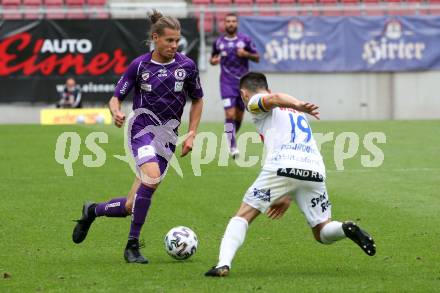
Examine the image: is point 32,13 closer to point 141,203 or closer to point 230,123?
point 230,123

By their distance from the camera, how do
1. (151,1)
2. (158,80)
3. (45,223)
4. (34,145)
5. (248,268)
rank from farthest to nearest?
(151,1), (34,145), (45,223), (158,80), (248,268)

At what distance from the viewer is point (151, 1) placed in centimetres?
3156

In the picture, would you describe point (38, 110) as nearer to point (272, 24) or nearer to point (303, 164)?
point (272, 24)

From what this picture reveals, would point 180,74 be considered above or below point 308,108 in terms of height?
above

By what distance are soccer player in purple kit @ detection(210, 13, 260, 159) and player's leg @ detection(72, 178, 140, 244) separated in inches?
356

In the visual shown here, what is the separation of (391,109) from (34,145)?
527 inches

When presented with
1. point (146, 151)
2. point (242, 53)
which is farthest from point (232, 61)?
point (146, 151)

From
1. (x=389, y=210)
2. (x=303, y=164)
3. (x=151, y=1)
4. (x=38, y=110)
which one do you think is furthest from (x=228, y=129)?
(x=151, y=1)

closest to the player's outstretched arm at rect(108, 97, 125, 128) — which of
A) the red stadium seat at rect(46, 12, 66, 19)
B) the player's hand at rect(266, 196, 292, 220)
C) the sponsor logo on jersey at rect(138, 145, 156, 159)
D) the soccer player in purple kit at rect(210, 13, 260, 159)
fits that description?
the sponsor logo on jersey at rect(138, 145, 156, 159)

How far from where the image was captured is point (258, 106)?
7.40 m

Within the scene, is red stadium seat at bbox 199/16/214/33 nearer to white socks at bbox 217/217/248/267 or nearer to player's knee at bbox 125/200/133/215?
player's knee at bbox 125/200/133/215

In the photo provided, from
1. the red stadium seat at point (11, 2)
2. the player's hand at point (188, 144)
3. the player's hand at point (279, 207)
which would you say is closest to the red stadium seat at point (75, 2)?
the red stadium seat at point (11, 2)

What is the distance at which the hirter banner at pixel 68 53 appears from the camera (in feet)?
93.4

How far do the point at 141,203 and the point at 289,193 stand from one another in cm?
147
